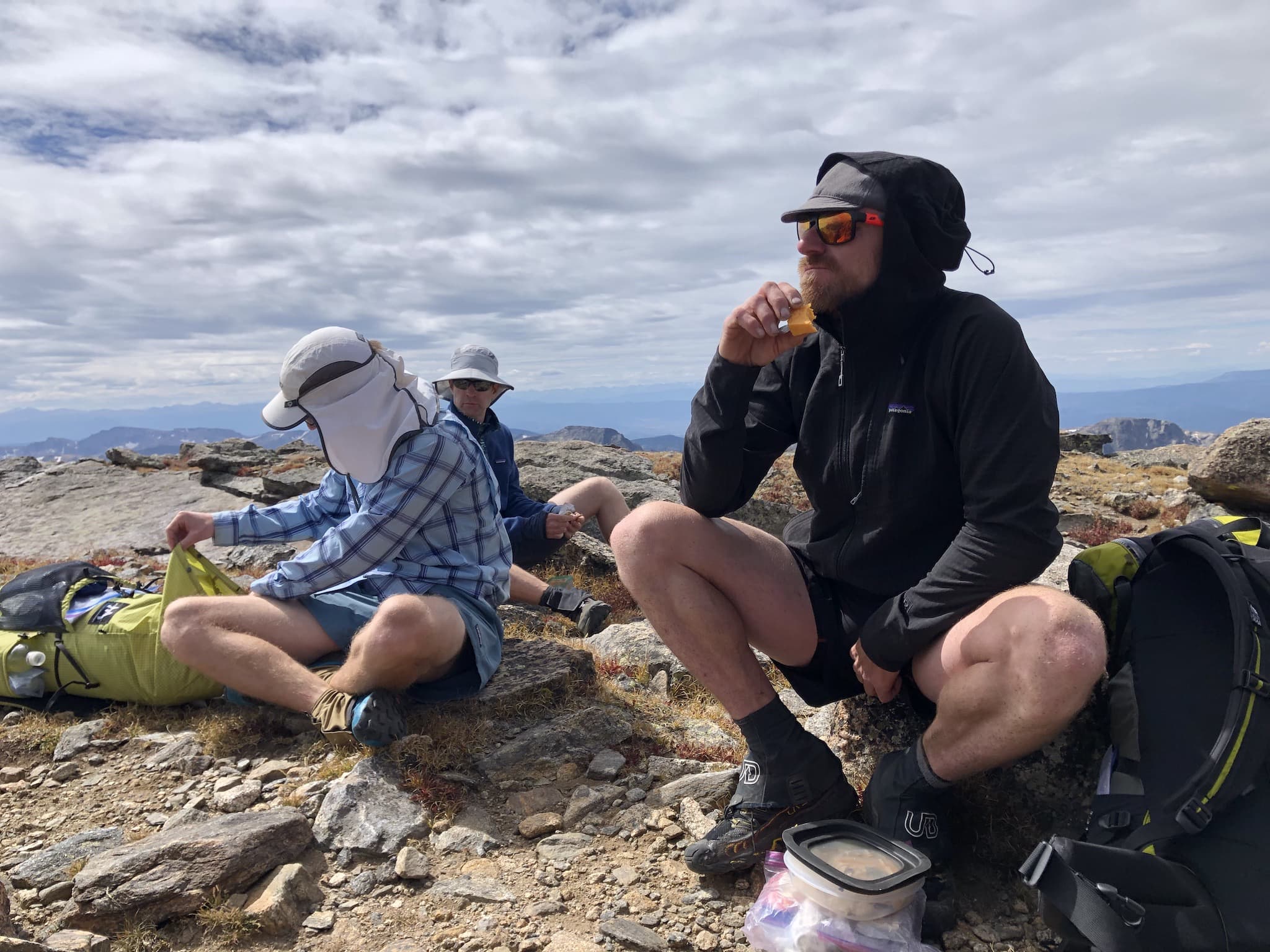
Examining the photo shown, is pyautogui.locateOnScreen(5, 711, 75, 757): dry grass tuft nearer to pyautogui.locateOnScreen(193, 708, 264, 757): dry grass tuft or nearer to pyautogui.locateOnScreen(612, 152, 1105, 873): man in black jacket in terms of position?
pyautogui.locateOnScreen(193, 708, 264, 757): dry grass tuft

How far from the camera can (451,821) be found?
13.6 feet

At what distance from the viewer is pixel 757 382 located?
4191mm

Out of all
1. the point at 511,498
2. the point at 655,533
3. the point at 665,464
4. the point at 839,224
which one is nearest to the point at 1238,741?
the point at 655,533

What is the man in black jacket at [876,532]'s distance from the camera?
10.3ft

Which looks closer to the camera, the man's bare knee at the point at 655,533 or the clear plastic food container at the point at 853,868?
the clear plastic food container at the point at 853,868

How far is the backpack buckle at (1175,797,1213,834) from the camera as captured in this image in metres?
2.63

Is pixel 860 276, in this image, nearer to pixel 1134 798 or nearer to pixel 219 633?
pixel 1134 798

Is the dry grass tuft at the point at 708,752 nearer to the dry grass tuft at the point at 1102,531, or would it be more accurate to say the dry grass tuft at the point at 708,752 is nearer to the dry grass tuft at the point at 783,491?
the dry grass tuft at the point at 783,491

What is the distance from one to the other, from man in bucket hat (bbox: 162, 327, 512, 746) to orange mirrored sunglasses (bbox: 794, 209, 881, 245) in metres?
2.42

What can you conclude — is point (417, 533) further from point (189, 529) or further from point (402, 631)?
point (189, 529)

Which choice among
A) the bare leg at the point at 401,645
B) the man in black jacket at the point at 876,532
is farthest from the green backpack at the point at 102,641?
the man in black jacket at the point at 876,532

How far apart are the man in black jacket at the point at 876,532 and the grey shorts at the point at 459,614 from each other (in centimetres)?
139

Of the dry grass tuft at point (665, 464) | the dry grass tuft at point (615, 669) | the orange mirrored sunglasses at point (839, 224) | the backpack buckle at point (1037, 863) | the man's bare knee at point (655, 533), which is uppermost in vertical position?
the orange mirrored sunglasses at point (839, 224)

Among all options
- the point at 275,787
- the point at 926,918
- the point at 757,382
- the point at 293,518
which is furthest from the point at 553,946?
the point at 293,518
